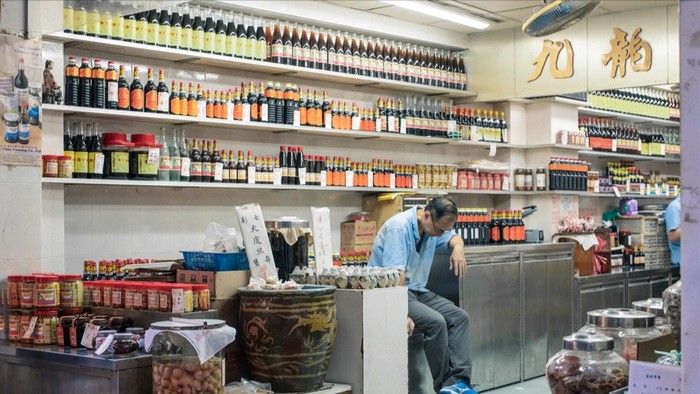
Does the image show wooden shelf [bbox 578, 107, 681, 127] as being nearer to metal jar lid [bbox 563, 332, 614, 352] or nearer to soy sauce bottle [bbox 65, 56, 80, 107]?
soy sauce bottle [bbox 65, 56, 80, 107]

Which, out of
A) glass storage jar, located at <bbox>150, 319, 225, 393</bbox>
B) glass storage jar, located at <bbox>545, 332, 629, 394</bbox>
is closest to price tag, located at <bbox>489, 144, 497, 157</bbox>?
glass storage jar, located at <bbox>150, 319, 225, 393</bbox>

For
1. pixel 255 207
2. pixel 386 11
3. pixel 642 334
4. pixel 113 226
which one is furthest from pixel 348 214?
pixel 642 334

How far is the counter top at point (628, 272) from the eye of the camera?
8.91m

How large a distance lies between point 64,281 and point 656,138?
356 inches

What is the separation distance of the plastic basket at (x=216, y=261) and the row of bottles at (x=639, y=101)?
21.7 ft

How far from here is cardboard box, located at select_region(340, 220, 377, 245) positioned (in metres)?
7.98

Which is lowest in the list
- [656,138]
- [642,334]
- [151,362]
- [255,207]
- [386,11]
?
[151,362]

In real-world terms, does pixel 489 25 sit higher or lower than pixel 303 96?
higher

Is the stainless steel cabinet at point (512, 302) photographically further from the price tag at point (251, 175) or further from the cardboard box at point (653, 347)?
the cardboard box at point (653, 347)

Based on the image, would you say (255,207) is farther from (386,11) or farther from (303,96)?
(386,11)

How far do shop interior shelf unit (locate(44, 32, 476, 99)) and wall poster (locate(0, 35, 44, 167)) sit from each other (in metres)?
1.01

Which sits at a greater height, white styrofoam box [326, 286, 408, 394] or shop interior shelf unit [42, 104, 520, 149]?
shop interior shelf unit [42, 104, 520, 149]

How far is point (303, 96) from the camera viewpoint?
764 cm

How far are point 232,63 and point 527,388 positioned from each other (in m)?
3.68
